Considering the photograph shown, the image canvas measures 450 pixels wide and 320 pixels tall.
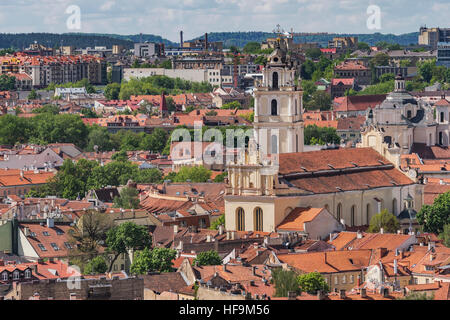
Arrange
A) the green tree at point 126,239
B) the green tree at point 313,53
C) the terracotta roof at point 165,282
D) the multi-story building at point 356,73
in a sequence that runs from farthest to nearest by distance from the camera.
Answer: the green tree at point 313,53 < the multi-story building at point 356,73 < the green tree at point 126,239 < the terracotta roof at point 165,282

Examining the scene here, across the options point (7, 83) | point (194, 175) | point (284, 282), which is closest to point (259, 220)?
point (284, 282)

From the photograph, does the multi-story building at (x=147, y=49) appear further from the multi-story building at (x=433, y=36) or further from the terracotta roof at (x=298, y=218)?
the terracotta roof at (x=298, y=218)

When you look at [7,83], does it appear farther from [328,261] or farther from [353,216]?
[328,261]

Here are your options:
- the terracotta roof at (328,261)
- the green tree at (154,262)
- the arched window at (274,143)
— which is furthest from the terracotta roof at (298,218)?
the arched window at (274,143)

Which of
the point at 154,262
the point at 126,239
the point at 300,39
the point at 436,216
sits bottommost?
the point at 436,216

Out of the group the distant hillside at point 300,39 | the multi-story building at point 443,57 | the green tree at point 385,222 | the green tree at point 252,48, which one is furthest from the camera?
the distant hillside at point 300,39

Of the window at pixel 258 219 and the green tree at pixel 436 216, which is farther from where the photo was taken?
the green tree at pixel 436 216

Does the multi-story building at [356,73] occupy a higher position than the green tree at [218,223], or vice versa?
the multi-story building at [356,73]
